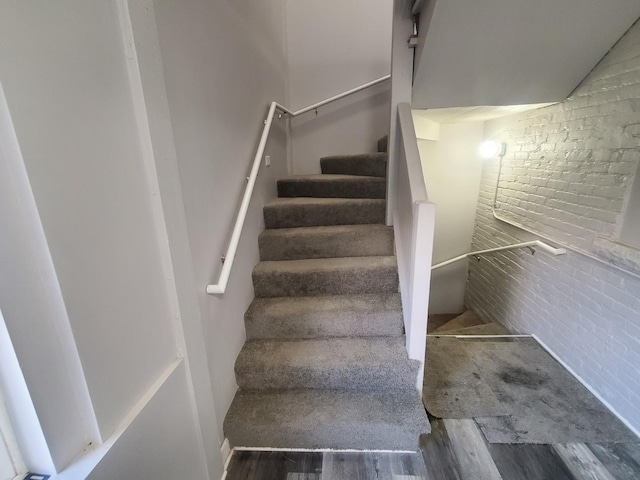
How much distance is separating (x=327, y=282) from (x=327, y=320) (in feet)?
0.87

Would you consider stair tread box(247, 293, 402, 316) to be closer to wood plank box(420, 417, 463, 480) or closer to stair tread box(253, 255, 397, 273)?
stair tread box(253, 255, 397, 273)

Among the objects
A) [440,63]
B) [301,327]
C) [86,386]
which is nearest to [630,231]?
[440,63]

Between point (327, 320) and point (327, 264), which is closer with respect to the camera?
point (327, 320)

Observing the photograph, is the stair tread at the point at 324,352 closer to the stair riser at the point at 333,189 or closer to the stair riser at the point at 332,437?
the stair riser at the point at 332,437

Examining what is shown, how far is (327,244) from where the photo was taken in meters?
2.12

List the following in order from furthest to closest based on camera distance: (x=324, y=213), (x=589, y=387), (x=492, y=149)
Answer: (x=492, y=149) → (x=324, y=213) → (x=589, y=387)

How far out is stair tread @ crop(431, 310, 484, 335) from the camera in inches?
136

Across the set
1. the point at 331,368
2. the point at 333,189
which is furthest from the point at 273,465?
the point at 333,189

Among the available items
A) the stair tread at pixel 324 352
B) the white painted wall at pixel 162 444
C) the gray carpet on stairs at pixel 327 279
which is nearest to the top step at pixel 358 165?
the gray carpet on stairs at pixel 327 279

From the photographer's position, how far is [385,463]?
1445 mm

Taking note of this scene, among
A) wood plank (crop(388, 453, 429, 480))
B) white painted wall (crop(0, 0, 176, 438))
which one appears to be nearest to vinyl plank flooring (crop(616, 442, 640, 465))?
wood plank (crop(388, 453, 429, 480))

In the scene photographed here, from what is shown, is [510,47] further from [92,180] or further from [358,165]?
[92,180]

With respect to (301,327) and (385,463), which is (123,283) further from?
(385,463)

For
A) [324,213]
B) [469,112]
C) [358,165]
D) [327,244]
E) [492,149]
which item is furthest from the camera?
[492,149]
